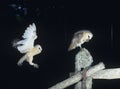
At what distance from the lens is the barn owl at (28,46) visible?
548 centimetres

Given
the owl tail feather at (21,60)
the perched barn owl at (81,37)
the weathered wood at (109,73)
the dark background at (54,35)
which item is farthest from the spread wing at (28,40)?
the weathered wood at (109,73)

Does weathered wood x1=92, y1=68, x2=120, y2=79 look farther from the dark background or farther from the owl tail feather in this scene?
the owl tail feather

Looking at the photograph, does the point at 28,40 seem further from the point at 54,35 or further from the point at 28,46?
the point at 54,35

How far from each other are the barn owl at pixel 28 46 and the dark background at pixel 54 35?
0.96 feet

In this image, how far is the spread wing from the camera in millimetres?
5469

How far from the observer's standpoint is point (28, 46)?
557cm

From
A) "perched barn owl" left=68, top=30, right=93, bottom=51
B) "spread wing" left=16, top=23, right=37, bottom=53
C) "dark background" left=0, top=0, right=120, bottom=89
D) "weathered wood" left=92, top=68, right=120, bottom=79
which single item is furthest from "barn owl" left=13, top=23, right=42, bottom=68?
"weathered wood" left=92, top=68, right=120, bottom=79

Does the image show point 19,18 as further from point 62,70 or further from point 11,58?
point 62,70

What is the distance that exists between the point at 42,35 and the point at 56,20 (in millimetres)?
386

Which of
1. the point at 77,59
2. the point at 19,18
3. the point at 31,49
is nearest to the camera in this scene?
the point at 77,59

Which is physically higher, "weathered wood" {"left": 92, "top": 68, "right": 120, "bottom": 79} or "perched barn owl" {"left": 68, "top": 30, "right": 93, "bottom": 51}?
"perched barn owl" {"left": 68, "top": 30, "right": 93, "bottom": 51}

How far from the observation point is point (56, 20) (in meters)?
6.08

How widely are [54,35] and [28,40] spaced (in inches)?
28.0

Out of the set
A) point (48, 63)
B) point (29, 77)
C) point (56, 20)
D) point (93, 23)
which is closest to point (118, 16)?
point (93, 23)
